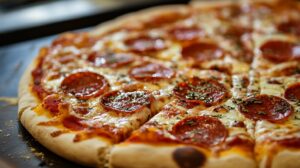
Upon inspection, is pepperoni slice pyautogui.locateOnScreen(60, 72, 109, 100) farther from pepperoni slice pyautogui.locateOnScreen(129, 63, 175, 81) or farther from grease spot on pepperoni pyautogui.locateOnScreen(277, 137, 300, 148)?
grease spot on pepperoni pyautogui.locateOnScreen(277, 137, 300, 148)

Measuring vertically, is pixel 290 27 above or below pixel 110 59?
above

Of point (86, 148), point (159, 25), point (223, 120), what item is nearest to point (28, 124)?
point (86, 148)

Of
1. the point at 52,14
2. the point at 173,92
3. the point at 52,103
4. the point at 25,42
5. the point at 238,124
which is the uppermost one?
the point at 52,14

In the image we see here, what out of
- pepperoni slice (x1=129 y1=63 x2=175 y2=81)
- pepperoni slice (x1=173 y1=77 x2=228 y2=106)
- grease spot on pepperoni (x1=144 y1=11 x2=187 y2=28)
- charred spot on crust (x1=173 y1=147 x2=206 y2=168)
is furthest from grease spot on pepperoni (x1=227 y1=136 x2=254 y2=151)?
grease spot on pepperoni (x1=144 y1=11 x2=187 y2=28)

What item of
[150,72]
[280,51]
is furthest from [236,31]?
[150,72]

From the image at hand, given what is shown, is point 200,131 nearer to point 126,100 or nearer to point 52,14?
point 126,100

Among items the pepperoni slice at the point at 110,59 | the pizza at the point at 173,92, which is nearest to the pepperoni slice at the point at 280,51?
the pizza at the point at 173,92
